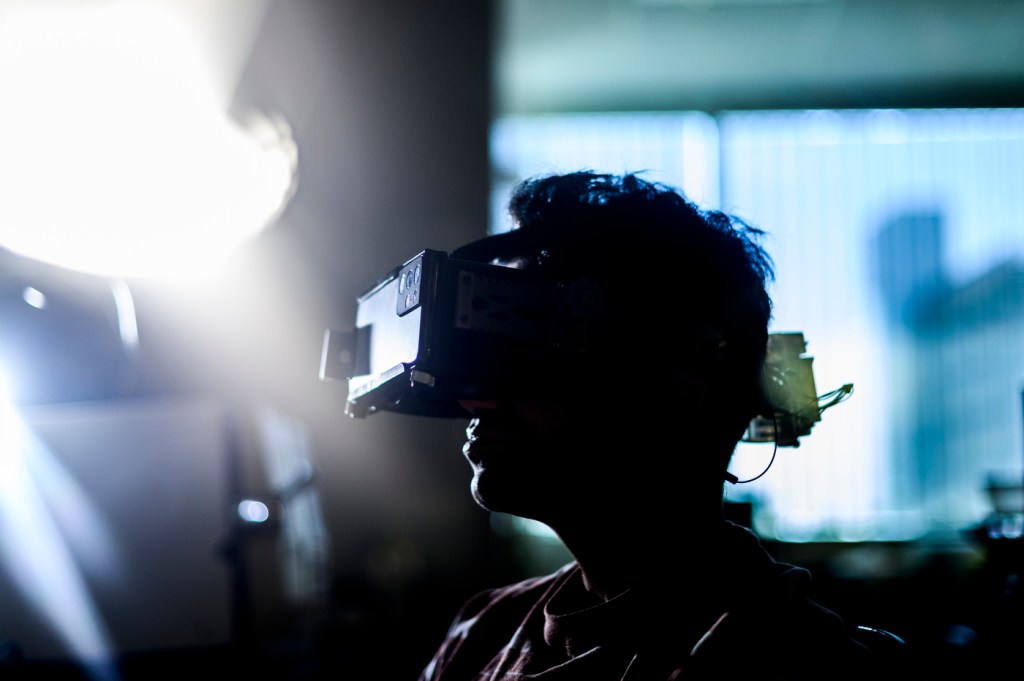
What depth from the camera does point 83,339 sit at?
1224 mm

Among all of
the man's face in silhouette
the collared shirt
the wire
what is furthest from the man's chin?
the wire

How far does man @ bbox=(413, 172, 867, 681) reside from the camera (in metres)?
0.79

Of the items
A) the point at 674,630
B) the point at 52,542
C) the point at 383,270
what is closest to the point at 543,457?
the point at 674,630

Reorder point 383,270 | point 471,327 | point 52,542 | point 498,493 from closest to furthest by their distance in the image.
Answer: point 471,327, point 498,493, point 52,542, point 383,270

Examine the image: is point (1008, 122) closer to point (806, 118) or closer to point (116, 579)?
point (806, 118)

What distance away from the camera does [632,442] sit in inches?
35.7

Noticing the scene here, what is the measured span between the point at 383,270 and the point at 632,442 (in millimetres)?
1684

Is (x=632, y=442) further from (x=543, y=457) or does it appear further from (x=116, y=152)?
(x=116, y=152)

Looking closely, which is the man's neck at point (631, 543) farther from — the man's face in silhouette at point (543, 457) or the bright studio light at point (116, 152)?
the bright studio light at point (116, 152)

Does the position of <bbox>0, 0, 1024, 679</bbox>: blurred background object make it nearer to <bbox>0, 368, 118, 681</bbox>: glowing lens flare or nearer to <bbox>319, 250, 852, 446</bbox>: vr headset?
<bbox>0, 368, 118, 681</bbox>: glowing lens flare

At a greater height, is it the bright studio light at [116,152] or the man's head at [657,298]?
the bright studio light at [116,152]

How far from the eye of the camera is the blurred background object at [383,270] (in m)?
1.29

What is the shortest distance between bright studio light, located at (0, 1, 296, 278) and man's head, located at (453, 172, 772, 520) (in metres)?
0.77

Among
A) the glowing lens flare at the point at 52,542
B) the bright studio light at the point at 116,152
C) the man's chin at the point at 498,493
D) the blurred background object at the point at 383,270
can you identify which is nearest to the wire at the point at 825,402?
the blurred background object at the point at 383,270
